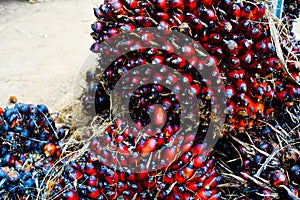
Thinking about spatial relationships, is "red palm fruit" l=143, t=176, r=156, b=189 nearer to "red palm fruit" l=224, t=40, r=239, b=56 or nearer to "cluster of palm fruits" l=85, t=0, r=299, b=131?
"cluster of palm fruits" l=85, t=0, r=299, b=131

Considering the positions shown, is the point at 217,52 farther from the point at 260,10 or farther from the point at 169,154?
the point at 169,154

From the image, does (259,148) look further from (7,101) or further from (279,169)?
(7,101)

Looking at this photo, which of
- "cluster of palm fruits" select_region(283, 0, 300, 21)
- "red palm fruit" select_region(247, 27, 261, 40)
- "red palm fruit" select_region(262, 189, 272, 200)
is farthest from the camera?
"cluster of palm fruits" select_region(283, 0, 300, 21)

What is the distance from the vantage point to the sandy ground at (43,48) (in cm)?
201

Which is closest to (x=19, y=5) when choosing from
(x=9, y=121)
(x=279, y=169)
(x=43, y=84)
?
(x=43, y=84)

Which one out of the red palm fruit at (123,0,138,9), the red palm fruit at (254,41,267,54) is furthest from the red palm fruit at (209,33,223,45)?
the red palm fruit at (123,0,138,9)

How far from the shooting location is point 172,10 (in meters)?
1.04

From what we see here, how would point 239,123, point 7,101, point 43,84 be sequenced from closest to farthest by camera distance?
1. point 239,123
2. point 7,101
3. point 43,84

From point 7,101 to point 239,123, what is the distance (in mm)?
1257

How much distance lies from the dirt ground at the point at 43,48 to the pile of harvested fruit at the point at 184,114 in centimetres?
62

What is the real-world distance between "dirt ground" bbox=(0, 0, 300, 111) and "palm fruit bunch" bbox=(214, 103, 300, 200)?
0.83 metres

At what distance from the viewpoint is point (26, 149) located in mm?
1172

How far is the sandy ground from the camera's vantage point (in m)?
2.01

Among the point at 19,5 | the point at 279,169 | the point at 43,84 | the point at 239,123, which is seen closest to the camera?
the point at 279,169
